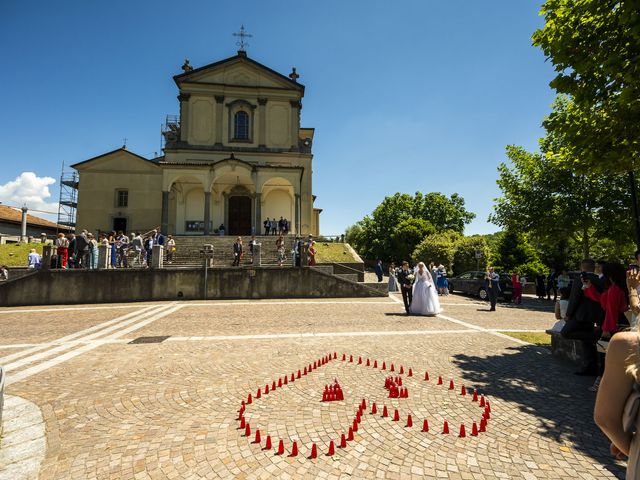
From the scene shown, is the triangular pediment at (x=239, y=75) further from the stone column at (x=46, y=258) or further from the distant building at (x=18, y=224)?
the distant building at (x=18, y=224)

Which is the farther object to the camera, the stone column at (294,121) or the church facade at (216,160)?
the stone column at (294,121)

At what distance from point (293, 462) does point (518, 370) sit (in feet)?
15.5

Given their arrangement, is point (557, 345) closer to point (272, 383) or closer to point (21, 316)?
point (272, 383)

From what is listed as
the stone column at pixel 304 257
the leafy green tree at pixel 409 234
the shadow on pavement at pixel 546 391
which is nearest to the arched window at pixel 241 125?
the stone column at pixel 304 257

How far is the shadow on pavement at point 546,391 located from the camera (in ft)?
11.6

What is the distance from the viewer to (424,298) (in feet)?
38.9

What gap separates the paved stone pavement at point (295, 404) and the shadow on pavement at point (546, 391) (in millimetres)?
24

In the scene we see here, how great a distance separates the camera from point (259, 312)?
12.6m

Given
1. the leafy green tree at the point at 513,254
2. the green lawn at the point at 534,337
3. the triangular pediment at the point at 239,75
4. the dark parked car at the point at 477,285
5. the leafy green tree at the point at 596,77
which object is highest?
the triangular pediment at the point at 239,75

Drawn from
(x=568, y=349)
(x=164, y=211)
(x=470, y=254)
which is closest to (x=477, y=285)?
(x=470, y=254)

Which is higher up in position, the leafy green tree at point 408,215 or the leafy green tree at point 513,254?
the leafy green tree at point 408,215

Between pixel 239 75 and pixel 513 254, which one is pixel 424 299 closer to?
pixel 513 254

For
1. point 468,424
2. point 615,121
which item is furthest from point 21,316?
point 615,121

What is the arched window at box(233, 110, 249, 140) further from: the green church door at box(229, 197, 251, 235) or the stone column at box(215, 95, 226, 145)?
the green church door at box(229, 197, 251, 235)
